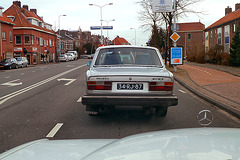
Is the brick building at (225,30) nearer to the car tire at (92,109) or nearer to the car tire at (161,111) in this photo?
the car tire at (161,111)

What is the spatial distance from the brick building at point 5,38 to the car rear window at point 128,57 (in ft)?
129

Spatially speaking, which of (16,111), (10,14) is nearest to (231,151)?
(16,111)

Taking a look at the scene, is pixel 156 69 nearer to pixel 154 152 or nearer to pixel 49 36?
pixel 154 152

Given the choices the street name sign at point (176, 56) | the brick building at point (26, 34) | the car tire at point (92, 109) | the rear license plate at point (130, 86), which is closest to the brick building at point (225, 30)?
the street name sign at point (176, 56)

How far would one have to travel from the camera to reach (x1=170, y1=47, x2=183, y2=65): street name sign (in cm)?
2008

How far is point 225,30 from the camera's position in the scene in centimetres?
4791

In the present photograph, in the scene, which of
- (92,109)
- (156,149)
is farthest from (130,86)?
(156,149)

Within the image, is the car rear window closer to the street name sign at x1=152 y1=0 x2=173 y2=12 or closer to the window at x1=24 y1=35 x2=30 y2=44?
the street name sign at x1=152 y1=0 x2=173 y2=12

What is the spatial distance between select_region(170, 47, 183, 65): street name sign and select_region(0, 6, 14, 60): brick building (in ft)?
101

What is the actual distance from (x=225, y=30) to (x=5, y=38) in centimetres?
3634

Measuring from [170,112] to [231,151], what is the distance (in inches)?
226

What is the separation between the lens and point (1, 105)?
333 inches

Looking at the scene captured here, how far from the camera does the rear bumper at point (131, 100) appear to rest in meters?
5.45

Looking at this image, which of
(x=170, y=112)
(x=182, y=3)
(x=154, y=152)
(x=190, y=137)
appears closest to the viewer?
(x=154, y=152)
